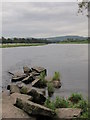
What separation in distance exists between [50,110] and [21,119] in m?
1.85

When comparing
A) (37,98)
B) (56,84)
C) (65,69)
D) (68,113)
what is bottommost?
(56,84)

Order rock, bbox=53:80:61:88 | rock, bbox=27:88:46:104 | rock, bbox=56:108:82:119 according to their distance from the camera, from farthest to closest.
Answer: rock, bbox=53:80:61:88 → rock, bbox=27:88:46:104 → rock, bbox=56:108:82:119

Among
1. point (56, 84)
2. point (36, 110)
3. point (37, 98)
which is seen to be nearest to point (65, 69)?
point (56, 84)

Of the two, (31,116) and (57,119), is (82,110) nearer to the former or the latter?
(57,119)

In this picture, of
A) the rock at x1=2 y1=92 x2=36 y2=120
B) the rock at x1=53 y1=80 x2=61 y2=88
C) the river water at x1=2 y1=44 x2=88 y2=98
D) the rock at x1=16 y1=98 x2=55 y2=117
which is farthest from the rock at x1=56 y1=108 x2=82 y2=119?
the rock at x1=53 y1=80 x2=61 y2=88

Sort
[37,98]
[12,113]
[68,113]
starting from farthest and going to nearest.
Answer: [37,98], [68,113], [12,113]

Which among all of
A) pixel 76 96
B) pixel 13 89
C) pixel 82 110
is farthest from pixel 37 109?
pixel 13 89

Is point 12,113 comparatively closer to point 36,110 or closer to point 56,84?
point 36,110

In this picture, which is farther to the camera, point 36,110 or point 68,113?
point 68,113

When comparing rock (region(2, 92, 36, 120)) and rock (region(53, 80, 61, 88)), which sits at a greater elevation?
rock (region(2, 92, 36, 120))

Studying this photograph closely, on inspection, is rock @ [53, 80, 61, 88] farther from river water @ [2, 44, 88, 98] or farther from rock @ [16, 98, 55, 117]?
rock @ [16, 98, 55, 117]

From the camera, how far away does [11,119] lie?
1614 cm

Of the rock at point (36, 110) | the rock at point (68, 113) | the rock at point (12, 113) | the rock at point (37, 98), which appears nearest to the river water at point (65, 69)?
the rock at point (37, 98)

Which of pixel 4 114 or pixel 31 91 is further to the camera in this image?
pixel 31 91
